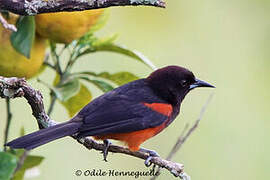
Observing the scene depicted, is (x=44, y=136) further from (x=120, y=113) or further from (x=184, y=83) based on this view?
(x=184, y=83)

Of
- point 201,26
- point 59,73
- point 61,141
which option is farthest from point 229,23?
point 59,73

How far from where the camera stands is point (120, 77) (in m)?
3.83

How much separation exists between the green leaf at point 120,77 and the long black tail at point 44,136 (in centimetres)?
69

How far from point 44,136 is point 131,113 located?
675mm

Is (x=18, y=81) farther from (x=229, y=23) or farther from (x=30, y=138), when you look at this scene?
(x=229, y=23)

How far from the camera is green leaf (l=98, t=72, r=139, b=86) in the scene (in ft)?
12.5

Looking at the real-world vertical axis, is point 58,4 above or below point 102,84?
above

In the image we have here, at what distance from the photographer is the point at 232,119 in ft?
21.2

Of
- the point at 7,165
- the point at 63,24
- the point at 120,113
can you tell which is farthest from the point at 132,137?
the point at 7,165

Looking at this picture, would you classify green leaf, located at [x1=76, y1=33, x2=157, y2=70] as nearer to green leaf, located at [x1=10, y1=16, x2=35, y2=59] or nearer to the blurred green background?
green leaf, located at [x1=10, y1=16, x2=35, y2=59]

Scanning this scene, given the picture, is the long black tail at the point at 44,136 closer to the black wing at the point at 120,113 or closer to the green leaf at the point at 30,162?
the black wing at the point at 120,113

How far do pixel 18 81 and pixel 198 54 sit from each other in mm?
3992

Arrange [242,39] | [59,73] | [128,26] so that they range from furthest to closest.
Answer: [242,39] < [128,26] < [59,73]

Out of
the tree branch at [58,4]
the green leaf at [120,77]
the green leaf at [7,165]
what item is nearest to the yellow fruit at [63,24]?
the green leaf at [120,77]
